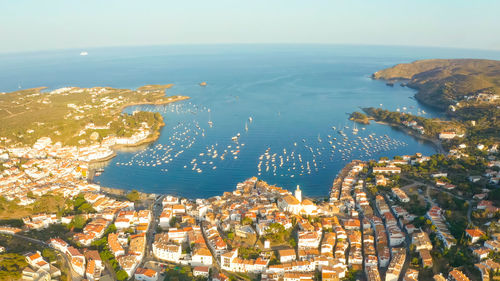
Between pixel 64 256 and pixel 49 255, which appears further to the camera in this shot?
pixel 64 256

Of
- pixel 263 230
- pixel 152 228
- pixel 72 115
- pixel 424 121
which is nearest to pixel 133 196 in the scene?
pixel 152 228

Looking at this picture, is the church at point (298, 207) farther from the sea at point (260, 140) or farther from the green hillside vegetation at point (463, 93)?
the green hillside vegetation at point (463, 93)

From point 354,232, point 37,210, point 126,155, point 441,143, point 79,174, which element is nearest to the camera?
point 354,232

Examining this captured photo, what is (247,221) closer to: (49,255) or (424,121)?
(49,255)

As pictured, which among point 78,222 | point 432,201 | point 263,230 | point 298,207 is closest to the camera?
point 263,230

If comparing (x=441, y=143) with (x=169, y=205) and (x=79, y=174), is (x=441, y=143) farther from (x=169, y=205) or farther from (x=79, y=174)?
(x=79, y=174)

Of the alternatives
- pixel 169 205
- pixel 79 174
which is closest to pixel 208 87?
pixel 79 174
